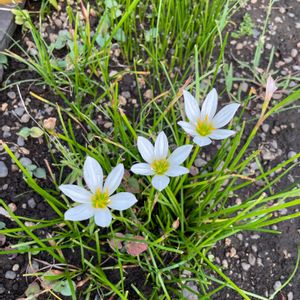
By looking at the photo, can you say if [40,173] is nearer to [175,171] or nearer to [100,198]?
[100,198]

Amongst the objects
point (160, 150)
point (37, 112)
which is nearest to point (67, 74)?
point (37, 112)

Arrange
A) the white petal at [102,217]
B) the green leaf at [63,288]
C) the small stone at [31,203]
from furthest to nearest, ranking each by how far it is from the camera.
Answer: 1. the small stone at [31,203]
2. the green leaf at [63,288]
3. the white petal at [102,217]

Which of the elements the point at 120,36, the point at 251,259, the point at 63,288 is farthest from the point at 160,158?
the point at 120,36

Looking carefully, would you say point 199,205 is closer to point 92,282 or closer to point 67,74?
point 92,282

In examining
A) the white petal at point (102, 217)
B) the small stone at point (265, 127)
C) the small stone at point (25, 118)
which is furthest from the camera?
the small stone at point (265, 127)

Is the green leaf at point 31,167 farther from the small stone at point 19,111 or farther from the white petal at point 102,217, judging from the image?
the white petal at point 102,217

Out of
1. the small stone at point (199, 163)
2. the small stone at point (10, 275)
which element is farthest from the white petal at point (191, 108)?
the small stone at point (10, 275)

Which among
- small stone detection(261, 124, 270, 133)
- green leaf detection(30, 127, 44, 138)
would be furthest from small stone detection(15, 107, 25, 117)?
small stone detection(261, 124, 270, 133)
